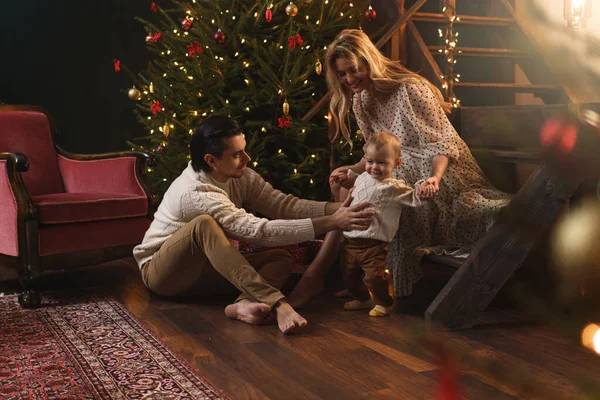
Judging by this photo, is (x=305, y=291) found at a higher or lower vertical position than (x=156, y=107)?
lower

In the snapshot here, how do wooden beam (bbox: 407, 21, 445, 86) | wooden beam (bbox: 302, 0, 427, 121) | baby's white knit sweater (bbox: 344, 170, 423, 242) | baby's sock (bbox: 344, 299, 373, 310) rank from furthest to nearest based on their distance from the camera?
wooden beam (bbox: 407, 21, 445, 86) → wooden beam (bbox: 302, 0, 427, 121) → baby's sock (bbox: 344, 299, 373, 310) → baby's white knit sweater (bbox: 344, 170, 423, 242)

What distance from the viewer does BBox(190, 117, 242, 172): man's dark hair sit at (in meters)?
2.72

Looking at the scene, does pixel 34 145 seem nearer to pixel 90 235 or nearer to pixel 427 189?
pixel 90 235

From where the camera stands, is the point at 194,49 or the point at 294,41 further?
the point at 194,49

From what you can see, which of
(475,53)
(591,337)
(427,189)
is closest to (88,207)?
(427,189)

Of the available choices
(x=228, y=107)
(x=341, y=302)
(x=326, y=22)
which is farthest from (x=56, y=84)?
(x=341, y=302)

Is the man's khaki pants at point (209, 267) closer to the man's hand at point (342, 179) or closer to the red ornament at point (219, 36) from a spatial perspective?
the man's hand at point (342, 179)

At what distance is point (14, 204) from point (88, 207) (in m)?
0.35

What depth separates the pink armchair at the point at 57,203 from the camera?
2984 mm

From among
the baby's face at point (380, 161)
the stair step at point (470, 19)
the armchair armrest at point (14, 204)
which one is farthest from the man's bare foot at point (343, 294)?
the stair step at point (470, 19)

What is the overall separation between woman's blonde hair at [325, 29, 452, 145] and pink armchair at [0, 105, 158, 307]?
4.03 feet

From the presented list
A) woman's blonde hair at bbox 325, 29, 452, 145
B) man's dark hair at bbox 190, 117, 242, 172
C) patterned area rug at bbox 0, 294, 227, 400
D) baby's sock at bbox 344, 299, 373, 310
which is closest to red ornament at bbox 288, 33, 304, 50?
woman's blonde hair at bbox 325, 29, 452, 145

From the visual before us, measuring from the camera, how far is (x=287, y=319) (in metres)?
2.39

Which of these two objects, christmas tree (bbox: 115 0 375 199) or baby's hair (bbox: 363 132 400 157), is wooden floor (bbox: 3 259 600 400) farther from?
christmas tree (bbox: 115 0 375 199)
